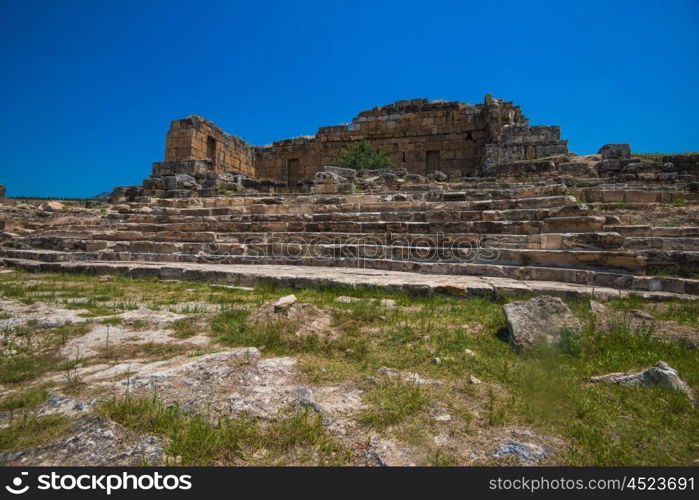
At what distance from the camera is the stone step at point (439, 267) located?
4.68m

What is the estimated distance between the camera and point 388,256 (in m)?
6.84

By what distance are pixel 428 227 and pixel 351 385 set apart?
538cm

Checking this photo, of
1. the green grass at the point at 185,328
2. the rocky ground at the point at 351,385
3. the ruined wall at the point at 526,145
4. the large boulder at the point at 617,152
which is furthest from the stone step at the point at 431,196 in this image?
the green grass at the point at 185,328

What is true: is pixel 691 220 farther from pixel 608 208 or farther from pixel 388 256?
pixel 388 256

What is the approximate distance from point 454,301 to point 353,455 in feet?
9.87

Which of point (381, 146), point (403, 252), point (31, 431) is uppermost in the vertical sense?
point (381, 146)

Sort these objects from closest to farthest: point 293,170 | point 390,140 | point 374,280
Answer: point 374,280 < point 390,140 < point 293,170

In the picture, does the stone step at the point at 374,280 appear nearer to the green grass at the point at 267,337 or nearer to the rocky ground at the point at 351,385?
the rocky ground at the point at 351,385

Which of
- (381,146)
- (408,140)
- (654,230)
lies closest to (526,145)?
(408,140)

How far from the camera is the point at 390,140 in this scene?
2014cm

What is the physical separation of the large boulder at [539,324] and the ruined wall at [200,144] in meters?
15.9

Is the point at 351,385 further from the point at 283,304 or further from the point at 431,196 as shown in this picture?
the point at 431,196

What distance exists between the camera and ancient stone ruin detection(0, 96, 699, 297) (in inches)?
210
